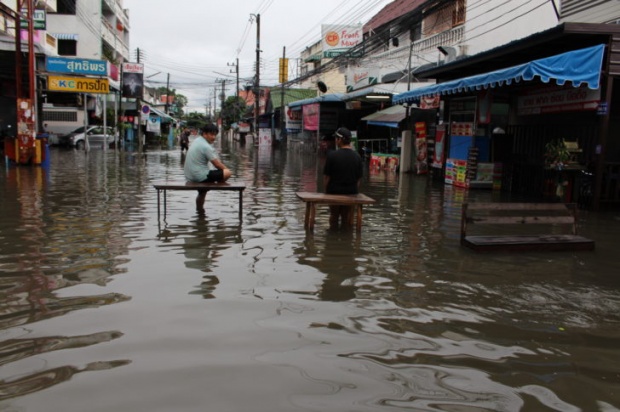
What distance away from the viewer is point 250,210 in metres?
10.5

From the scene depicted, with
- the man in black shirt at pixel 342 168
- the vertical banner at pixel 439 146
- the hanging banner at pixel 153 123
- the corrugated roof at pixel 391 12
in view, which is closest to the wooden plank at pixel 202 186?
the man in black shirt at pixel 342 168

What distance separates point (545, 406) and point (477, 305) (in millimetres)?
1799

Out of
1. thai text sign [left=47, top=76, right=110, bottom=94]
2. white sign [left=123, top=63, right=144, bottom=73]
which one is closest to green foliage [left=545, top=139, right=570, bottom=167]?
thai text sign [left=47, top=76, right=110, bottom=94]

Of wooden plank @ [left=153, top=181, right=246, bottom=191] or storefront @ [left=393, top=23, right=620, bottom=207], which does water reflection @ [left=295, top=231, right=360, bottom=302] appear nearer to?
wooden plank @ [left=153, top=181, right=246, bottom=191]

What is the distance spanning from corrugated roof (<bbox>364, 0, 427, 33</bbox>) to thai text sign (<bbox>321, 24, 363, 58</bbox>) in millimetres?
1254

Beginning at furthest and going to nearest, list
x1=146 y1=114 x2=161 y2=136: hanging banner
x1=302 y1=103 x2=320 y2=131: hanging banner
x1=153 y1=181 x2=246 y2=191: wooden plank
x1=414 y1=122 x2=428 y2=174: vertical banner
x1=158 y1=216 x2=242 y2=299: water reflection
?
1. x1=146 y1=114 x2=161 y2=136: hanging banner
2. x1=302 y1=103 x2=320 y2=131: hanging banner
3. x1=414 y1=122 x2=428 y2=174: vertical banner
4. x1=153 y1=181 x2=246 y2=191: wooden plank
5. x1=158 y1=216 x2=242 y2=299: water reflection

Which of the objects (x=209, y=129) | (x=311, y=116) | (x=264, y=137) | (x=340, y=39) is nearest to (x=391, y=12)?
(x=311, y=116)

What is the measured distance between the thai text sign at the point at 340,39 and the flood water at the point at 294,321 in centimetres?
A: 3362

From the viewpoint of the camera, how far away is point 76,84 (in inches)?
965

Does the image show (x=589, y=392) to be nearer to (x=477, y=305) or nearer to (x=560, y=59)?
(x=477, y=305)

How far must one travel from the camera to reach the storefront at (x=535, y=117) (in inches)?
420

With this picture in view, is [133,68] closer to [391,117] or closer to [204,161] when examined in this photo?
[391,117]

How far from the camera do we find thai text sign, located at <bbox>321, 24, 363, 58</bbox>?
3984cm

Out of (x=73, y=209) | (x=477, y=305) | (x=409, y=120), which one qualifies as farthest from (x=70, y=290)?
(x=409, y=120)
